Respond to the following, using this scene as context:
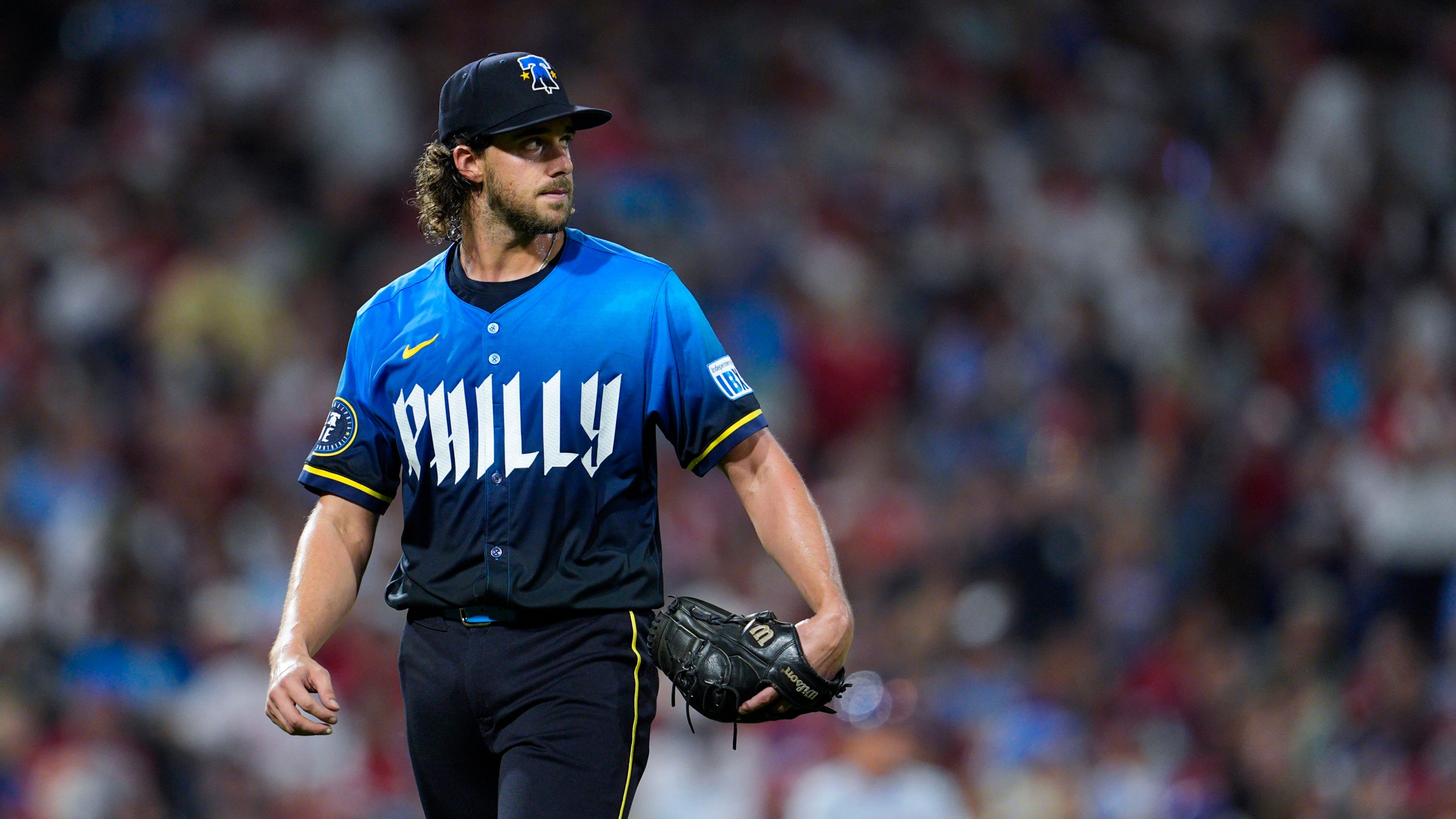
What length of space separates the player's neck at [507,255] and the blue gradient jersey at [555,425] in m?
0.06

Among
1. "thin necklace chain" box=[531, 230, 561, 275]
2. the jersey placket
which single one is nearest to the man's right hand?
the jersey placket

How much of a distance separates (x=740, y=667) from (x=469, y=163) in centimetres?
125

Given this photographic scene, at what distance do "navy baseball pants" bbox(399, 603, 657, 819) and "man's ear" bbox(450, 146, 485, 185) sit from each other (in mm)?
961

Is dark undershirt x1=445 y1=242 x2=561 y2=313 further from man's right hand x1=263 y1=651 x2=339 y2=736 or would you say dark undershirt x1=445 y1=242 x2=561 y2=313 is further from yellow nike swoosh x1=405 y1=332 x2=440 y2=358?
man's right hand x1=263 y1=651 x2=339 y2=736

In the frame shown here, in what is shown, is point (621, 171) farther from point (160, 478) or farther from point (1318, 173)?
point (1318, 173)

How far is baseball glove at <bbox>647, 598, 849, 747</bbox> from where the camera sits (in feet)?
11.7

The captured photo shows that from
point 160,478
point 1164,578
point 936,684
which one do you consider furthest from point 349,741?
point 1164,578

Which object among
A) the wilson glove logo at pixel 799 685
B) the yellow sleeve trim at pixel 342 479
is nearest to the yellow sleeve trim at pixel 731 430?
the wilson glove logo at pixel 799 685

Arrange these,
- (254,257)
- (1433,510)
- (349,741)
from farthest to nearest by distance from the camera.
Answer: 1. (254,257)
2. (1433,510)
3. (349,741)

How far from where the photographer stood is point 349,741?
7.96 m

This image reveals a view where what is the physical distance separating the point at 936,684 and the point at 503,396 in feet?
16.0

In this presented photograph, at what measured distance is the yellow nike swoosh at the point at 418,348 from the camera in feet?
12.6

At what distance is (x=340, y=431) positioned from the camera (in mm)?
3969

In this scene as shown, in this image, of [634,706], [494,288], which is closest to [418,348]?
[494,288]
